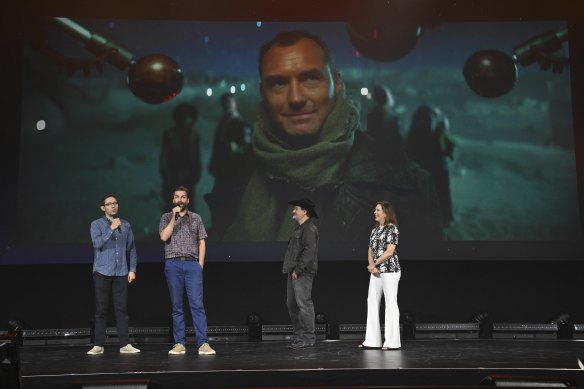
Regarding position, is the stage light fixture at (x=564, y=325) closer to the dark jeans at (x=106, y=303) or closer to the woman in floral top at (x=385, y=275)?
the woman in floral top at (x=385, y=275)

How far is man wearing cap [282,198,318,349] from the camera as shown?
6219 mm

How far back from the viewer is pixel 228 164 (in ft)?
26.0

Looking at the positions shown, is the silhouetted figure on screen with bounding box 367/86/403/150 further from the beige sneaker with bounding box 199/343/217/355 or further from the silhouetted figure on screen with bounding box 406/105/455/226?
the beige sneaker with bounding box 199/343/217/355

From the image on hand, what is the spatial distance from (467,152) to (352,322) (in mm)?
2544

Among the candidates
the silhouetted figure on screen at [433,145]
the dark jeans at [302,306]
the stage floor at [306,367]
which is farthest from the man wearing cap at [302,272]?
the silhouetted figure on screen at [433,145]

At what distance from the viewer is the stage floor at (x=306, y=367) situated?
4.65 meters

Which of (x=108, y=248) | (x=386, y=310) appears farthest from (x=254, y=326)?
(x=108, y=248)

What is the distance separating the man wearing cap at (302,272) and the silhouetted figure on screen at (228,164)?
1.65 m

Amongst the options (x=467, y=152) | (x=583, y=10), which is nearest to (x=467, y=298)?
(x=467, y=152)

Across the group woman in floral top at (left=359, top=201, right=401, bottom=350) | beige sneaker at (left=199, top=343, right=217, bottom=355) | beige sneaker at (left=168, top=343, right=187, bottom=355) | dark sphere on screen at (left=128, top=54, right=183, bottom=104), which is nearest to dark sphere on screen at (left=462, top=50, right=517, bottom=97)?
woman in floral top at (left=359, top=201, right=401, bottom=350)

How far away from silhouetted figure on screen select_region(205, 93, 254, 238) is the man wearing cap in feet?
5.41

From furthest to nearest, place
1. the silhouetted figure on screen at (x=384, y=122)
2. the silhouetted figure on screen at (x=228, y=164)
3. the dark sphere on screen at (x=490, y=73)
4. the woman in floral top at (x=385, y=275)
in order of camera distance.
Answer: the dark sphere on screen at (x=490, y=73), the silhouetted figure on screen at (x=384, y=122), the silhouetted figure on screen at (x=228, y=164), the woman in floral top at (x=385, y=275)

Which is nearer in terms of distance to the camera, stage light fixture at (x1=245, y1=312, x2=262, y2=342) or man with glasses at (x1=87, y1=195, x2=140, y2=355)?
man with glasses at (x1=87, y1=195, x2=140, y2=355)

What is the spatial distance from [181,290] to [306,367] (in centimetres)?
157
